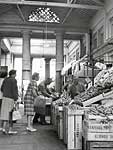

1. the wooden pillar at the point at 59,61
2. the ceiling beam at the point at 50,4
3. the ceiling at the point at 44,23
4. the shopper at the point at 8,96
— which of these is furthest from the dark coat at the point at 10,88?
the wooden pillar at the point at 59,61

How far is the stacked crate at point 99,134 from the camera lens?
9.25 ft

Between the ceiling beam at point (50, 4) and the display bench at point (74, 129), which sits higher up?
the ceiling beam at point (50, 4)

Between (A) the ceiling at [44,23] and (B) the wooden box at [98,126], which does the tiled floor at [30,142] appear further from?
(A) the ceiling at [44,23]

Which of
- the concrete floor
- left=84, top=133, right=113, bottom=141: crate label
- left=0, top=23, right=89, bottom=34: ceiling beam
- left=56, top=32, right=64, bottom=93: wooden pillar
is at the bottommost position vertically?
the concrete floor

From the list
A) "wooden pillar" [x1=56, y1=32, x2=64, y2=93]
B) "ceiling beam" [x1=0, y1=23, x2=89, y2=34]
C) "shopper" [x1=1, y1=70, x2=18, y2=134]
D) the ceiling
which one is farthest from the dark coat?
"ceiling beam" [x1=0, y1=23, x2=89, y2=34]

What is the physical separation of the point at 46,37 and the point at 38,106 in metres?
9.54

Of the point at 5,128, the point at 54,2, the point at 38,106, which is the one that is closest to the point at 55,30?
the point at 54,2

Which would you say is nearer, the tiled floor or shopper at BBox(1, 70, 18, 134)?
the tiled floor

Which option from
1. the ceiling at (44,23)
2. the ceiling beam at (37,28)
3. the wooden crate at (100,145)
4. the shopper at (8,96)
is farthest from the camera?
the ceiling beam at (37,28)

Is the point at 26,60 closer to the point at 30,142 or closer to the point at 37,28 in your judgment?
the point at 37,28

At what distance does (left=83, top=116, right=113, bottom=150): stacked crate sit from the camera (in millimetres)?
2820

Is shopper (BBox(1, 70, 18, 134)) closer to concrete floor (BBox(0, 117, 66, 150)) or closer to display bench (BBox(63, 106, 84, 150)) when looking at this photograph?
concrete floor (BBox(0, 117, 66, 150))

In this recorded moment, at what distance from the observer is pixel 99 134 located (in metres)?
2.83

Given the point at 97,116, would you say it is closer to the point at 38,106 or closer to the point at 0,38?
the point at 38,106
